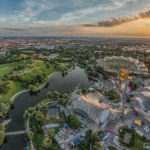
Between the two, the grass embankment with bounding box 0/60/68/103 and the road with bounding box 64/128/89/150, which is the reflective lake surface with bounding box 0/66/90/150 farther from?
the road with bounding box 64/128/89/150

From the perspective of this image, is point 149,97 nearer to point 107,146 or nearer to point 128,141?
point 128,141

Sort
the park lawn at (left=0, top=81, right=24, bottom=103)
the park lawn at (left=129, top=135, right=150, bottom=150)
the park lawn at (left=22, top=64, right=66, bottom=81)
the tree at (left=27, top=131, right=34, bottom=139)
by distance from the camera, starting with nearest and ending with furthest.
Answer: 1. the park lawn at (left=129, top=135, right=150, bottom=150)
2. the tree at (left=27, top=131, right=34, bottom=139)
3. the park lawn at (left=0, top=81, right=24, bottom=103)
4. the park lawn at (left=22, top=64, right=66, bottom=81)

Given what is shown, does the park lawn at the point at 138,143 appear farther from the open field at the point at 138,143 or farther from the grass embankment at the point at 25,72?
the grass embankment at the point at 25,72

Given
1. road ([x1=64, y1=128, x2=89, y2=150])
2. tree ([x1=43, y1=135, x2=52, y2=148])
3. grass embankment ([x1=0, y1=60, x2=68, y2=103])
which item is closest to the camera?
tree ([x1=43, y1=135, x2=52, y2=148])

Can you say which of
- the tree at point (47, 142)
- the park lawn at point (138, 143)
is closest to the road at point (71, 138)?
the tree at point (47, 142)

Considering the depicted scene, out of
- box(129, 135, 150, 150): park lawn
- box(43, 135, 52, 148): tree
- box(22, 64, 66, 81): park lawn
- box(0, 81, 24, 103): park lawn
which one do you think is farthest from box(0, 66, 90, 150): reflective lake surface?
box(129, 135, 150, 150): park lawn

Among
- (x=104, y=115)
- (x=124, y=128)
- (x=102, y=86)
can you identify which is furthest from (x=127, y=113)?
(x=102, y=86)

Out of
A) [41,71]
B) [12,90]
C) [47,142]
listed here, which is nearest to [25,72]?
[41,71]

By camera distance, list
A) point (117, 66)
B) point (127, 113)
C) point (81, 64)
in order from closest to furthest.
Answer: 1. point (127, 113)
2. point (117, 66)
3. point (81, 64)

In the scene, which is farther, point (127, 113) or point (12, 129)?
point (127, 113)
